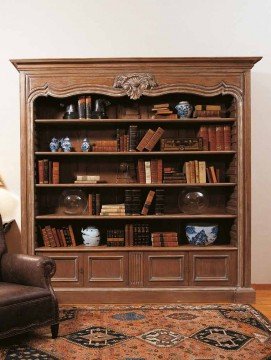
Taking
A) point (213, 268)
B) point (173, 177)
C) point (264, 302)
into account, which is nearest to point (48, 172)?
point (173, 177)

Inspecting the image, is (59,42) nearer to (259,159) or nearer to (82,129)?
(82,129)

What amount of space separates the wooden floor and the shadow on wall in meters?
2.41

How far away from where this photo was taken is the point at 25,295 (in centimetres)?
326

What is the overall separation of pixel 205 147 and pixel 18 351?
2511mm

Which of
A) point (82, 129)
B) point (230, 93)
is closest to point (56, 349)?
point (82, 129)

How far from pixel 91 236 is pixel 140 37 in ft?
6.93

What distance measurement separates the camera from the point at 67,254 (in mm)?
4461

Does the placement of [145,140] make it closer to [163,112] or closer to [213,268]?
[163,112]

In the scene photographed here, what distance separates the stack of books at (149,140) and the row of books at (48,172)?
2.69ft

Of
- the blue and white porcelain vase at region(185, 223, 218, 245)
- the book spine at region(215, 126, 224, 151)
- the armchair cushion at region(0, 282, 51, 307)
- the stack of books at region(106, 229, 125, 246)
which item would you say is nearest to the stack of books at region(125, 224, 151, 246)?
the stack of books at region(106, 229, 125, 246)

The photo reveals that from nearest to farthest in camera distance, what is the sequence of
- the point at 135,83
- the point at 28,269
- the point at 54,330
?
the point at 54,330 < the point at 28,269 < the point at 135,83

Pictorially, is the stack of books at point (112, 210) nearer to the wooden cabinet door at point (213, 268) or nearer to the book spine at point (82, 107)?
the wooden cabinet door at point (213, 268)

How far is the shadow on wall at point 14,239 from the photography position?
483 centimetres

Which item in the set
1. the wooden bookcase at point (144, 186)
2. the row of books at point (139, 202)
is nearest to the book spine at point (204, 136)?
the wooden bookcase at point (144, 186)
